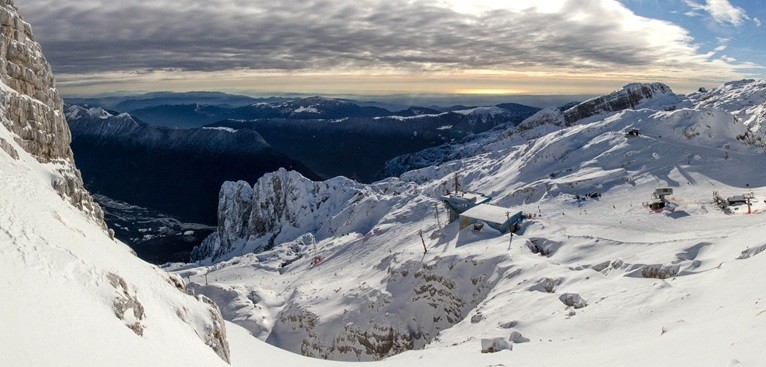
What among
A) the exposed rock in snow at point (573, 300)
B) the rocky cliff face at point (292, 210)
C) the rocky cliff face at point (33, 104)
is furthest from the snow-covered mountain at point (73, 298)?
the rocky cliff face at point (292, 210)

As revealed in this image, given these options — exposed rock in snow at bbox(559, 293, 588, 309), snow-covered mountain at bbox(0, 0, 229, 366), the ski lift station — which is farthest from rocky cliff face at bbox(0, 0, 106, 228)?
the ski lift station

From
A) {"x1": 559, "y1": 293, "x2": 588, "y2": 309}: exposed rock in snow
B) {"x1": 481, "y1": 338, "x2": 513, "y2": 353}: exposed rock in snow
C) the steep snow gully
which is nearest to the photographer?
the steep snow gully

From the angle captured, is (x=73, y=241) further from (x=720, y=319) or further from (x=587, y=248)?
(x=587, y=248)

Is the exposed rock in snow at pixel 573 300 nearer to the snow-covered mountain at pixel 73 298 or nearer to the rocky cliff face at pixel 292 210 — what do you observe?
the snow-covered mountain at pixel 73 298

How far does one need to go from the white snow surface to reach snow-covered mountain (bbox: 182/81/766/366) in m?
14.3

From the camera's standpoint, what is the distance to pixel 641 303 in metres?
29.8

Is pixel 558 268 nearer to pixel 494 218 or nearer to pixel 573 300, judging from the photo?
pixel 573 300

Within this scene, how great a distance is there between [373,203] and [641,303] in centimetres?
8359

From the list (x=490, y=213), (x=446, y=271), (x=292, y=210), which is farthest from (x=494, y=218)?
(x=292, y=210)

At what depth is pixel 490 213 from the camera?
66.7 metres

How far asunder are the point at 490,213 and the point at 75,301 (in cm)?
5504

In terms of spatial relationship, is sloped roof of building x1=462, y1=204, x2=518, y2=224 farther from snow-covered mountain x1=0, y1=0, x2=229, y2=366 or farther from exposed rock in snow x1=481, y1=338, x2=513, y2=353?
snow-covered mountain x1=0, y1=0, x2=229, y2=366

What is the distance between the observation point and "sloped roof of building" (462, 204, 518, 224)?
64.2 m

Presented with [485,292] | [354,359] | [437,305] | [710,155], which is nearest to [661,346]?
[485,292]
